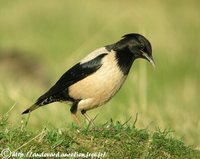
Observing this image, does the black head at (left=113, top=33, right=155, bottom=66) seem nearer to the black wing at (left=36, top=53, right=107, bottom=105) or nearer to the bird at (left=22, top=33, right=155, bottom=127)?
the bird at (left=22, top=33, right=155, bottom=127)

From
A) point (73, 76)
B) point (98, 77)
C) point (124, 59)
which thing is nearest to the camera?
point (98, 77)

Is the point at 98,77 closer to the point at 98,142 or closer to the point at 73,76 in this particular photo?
the point at 73,76

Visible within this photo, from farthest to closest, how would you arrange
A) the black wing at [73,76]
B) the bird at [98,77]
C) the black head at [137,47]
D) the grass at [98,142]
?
the black head at [137,47] < the black wing at [73,76] < the bird at [98,77] < the grass at [98,142]

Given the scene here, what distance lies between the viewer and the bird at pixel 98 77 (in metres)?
9.66

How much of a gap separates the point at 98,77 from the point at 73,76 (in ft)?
1.77

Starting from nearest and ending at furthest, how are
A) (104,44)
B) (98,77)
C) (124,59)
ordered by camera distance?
1. (98,77)
2. (124,59)
3. (104,44)

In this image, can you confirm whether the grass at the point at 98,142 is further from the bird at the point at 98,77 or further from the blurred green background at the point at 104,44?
the blurred green background at the point at 104,44

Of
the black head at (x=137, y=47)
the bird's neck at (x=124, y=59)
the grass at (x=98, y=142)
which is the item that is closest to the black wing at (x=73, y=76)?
the bird's neck at (x=124, y=59)

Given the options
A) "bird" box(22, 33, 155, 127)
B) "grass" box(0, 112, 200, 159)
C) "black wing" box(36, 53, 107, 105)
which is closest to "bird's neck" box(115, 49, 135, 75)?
"bird" box(22, 33, 155, 127)

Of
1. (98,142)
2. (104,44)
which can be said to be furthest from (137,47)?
(104,44)

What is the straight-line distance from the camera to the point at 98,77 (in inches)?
381

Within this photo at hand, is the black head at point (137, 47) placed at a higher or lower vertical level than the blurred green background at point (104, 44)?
lower

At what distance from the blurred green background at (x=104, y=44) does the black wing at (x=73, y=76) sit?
3.56 ft

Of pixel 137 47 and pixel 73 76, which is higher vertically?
pixel 137 47
